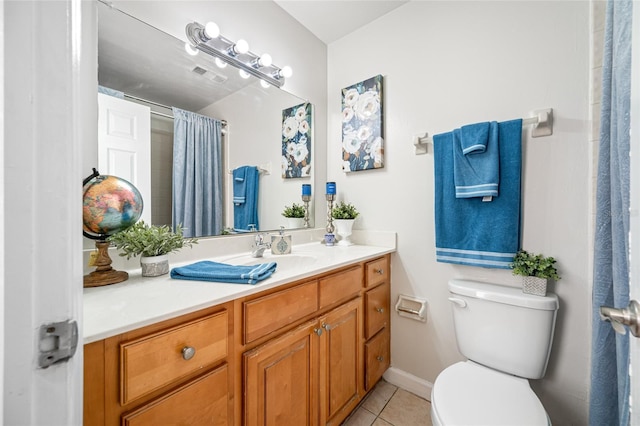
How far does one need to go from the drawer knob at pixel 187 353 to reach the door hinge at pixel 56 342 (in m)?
0.34

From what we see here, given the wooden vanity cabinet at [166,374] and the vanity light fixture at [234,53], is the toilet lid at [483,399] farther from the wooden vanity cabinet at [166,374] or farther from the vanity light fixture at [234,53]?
the vanity light fixture at [234,53]

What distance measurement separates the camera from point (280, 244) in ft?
4.83

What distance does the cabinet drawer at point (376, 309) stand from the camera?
142 centimetres

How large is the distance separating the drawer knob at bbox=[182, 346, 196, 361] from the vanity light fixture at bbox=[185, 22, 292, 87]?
1.32m

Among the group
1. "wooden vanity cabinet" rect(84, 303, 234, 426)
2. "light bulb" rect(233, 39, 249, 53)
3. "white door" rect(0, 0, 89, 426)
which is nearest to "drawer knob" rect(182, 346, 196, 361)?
"wooden vanity cabinet" rect(84, 303, 234, 426)

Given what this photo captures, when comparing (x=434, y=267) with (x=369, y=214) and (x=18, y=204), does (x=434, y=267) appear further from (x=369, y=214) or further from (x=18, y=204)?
(x=18, y=204)

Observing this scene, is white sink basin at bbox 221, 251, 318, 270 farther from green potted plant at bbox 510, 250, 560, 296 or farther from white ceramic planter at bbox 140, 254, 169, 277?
green potted plant at bbox 510, 250, 560, 296

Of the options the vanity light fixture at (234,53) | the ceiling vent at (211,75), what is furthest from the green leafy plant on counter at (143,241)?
the vanity light fixture at (234,53)

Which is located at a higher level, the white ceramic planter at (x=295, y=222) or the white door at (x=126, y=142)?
the white door at (x=126, y=142)

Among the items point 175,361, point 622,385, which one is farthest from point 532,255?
point 175,361

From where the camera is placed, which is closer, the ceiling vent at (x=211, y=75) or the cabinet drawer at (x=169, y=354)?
the cabinet drawer at (x=169, y=354)

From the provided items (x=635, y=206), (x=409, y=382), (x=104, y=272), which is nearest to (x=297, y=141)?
(x=104, y=272)

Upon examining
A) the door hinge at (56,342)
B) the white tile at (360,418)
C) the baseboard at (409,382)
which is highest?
the door hinge at (56,342)

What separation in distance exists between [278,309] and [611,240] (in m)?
1.04
